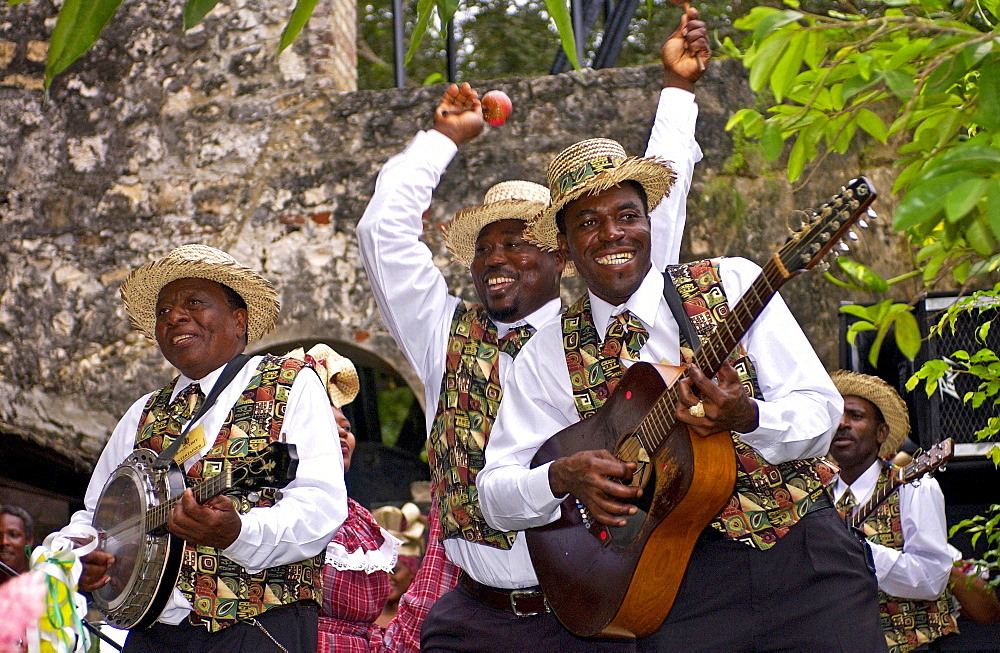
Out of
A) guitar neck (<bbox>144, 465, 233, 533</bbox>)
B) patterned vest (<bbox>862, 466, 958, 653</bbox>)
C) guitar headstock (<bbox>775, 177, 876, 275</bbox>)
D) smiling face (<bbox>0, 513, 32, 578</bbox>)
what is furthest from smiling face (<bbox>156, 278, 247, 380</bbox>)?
smiling face (<bbox>0, 513, 32, 578</bbox>)

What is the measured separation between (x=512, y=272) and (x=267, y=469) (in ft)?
3.45

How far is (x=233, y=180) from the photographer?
648 cm

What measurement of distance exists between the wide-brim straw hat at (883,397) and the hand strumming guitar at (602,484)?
9.60 feet

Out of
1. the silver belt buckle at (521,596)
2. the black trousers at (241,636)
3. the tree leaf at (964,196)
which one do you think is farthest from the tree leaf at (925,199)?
the black trousers at (241,636)

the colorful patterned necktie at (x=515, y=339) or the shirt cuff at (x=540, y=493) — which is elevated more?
the colorful patterned necktie at (x=515, y=339)

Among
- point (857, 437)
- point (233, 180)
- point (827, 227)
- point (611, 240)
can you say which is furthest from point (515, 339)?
point (233, 180)

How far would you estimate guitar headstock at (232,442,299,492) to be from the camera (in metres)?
2.86

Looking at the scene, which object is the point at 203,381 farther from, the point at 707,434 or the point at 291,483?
the point at 707,434

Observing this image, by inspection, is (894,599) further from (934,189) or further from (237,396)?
(934,189)

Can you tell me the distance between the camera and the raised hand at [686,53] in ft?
11.1

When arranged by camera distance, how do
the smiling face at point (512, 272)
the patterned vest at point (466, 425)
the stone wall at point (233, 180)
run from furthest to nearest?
the stone wall at point (233, 180), the smiling face at point (512, 272), the patterned vest at point (466, 425)

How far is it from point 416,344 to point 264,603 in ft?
3.12

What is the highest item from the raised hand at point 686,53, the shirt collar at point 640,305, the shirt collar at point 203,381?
the raised hand at point 686,53

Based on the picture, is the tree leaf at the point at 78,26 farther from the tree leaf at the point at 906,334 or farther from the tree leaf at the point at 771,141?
the tree leaf at the point at 906,334
